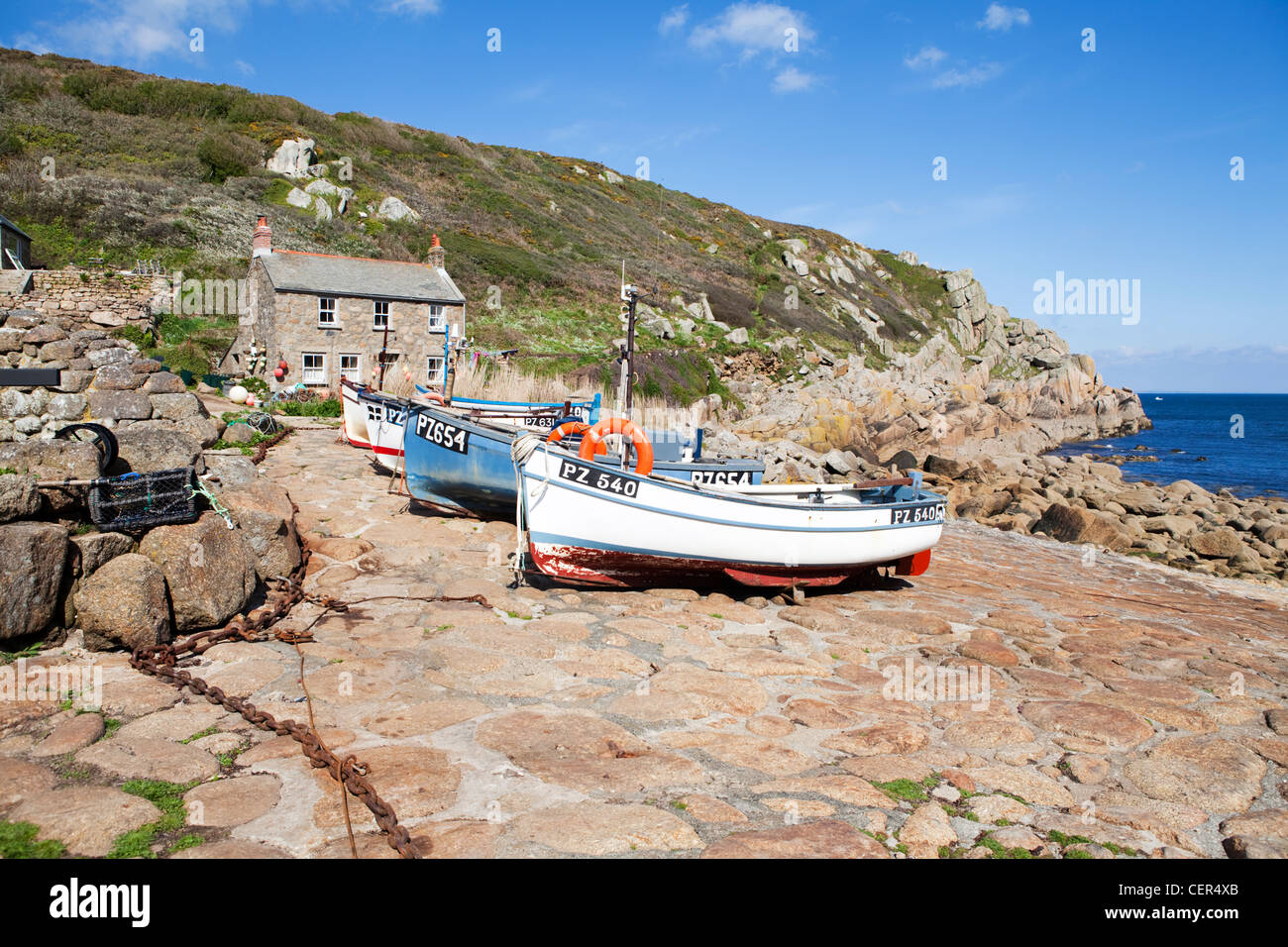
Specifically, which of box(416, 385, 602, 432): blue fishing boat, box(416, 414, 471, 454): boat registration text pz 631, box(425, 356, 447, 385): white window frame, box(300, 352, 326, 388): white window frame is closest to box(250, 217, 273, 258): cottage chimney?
box(300, 352, 326, 388): white window frame

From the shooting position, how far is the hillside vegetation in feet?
107

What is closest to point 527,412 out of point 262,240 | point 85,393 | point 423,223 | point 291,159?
point 85,393

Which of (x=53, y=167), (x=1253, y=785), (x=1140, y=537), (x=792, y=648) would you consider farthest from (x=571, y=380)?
(x=53, y=167)

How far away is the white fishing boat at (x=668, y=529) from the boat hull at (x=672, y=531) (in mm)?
13

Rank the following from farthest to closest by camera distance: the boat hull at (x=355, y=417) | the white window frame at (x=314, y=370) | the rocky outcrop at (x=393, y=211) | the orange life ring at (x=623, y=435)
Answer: the rocky outcrop at (x=393, y=211), the white window frame at (x=314, y=370), the boat hull at (x=355, y=417), the orange life ring at (x=623, y=435)

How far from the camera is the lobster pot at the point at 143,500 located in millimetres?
6719

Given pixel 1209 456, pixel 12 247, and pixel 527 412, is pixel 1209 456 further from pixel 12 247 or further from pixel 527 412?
pixel 12 247

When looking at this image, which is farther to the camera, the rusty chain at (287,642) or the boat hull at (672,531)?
the boat hull at (672,531)

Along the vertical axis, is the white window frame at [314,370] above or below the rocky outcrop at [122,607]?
above

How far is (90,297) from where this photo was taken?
26703 mm

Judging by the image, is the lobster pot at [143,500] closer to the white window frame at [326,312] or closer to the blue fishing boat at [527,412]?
the blue fishing boat at [527,412]

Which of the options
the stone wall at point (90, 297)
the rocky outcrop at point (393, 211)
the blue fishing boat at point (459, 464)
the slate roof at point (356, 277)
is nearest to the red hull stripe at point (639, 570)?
the blue fishing boat at point (459, 464)

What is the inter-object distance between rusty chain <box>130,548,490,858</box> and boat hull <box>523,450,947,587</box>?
1.61 metres

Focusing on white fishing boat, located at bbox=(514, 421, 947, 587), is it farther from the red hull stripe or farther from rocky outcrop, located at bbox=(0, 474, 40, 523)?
rocky outcrop, located at bbox=(0, 474, 40, 523)
